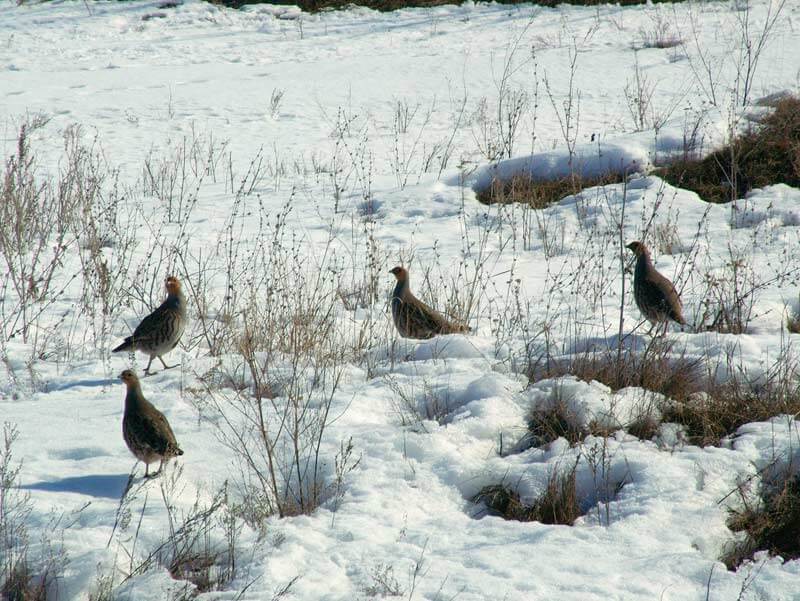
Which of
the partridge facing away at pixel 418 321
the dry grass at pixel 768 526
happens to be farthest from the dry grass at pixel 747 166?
the dry grass at pixel 768 526

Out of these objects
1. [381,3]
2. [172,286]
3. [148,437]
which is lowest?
[148,437]

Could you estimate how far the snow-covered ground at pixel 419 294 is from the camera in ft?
12.2

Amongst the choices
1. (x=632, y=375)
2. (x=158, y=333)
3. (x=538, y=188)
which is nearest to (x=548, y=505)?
(x=632, y=375)

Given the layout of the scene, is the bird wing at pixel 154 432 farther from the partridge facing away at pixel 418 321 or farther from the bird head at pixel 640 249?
the bird head at pixel 640 249

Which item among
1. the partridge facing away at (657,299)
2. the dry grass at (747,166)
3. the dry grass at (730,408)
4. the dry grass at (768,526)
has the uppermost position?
the dry grass at (747,166)

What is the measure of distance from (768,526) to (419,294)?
4075 millimetres

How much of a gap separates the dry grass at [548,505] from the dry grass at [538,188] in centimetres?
598

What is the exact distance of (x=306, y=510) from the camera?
13.4ft

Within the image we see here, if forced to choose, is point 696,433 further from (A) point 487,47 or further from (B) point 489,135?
(A) point 487,47

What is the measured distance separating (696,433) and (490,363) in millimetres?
1483

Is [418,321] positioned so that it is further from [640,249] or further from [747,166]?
[747,166]

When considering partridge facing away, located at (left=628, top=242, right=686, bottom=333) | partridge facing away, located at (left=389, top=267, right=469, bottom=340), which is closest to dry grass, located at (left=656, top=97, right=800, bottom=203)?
partridge facing away, located at (left=628, top=242, right=686, bottom=333)

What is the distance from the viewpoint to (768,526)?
4.05 m

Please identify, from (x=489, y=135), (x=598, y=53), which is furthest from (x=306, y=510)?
(x=598, y=53)
